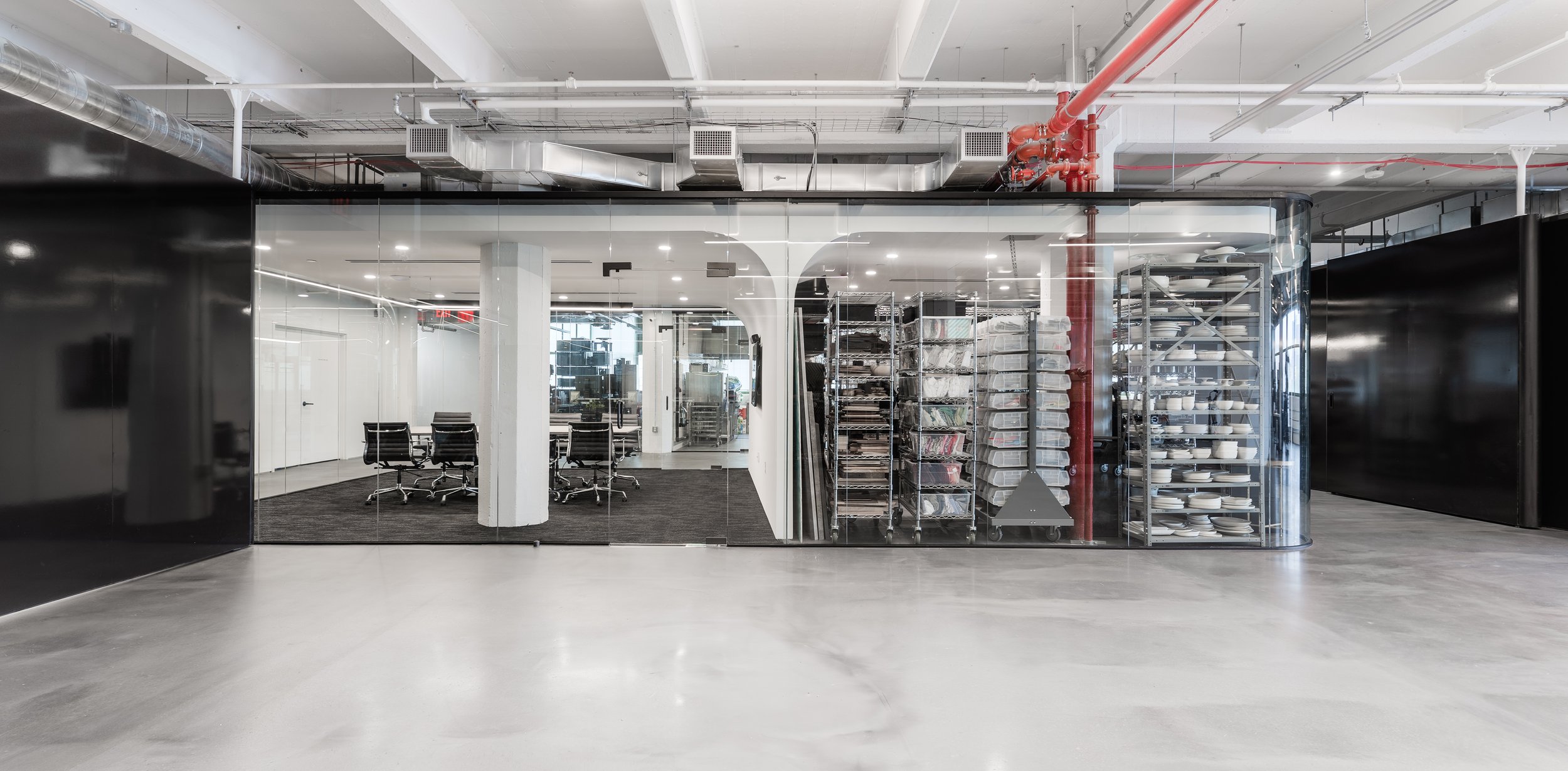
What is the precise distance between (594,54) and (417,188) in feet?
6.64

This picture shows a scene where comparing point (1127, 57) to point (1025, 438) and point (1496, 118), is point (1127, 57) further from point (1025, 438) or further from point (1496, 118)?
point (1496, 118)

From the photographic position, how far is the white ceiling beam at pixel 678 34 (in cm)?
429

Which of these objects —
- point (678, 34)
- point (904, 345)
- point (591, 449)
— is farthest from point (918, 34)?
point (591, 449)

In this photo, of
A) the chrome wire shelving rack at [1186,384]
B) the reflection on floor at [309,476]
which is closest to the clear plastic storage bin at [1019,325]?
→ the chrome wire shelving rack at [1186,384]

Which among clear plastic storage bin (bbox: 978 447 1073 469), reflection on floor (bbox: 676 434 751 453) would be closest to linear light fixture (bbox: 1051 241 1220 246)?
clear plastic storage bin (bbox: 978 447 1073 469)

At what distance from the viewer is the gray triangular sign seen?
228 inches

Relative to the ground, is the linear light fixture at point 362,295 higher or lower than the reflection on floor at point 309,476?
higher

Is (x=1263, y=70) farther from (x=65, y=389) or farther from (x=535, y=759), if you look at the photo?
(x=65, y=389)

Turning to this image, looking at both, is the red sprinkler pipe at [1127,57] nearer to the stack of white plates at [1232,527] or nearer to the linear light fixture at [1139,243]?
the linear light fixture at [1139,243]

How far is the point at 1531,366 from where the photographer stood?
21.8 ft

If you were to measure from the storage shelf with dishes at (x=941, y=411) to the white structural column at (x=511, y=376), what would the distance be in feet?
11.0

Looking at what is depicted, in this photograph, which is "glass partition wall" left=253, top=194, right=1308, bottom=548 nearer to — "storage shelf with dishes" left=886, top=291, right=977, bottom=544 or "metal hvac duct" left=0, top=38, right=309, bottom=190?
"storage shelf with dishes" left=886, top=291, right=977, bottom=544

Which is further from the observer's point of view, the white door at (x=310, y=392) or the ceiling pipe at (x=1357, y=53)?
the white door at (x=310, y=392)

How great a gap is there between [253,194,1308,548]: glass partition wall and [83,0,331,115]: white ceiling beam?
106 cm
